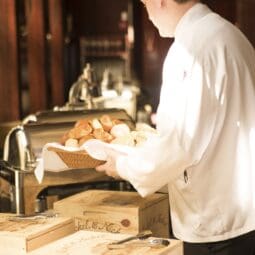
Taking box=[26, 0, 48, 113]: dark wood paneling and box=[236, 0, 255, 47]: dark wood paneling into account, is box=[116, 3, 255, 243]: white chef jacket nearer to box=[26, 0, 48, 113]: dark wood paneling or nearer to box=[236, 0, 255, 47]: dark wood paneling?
box=[26, 0, 48, 113]: dark wood paneling

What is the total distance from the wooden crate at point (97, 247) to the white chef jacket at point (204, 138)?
0.25 m

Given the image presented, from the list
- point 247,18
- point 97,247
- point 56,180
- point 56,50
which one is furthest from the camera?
point 247,18

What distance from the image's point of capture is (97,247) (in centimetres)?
205

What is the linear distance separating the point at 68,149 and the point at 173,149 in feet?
1.72

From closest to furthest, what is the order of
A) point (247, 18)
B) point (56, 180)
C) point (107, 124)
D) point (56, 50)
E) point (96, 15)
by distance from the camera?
point (107, 124), point (56, 180), point (56, 50), point (247, 18), point (96, 15)

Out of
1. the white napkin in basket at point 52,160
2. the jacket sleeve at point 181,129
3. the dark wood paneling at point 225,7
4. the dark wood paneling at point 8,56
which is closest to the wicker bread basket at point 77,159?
the white napkin in basket at point 52,160

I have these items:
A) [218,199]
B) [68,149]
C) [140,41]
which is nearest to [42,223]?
[68,149]

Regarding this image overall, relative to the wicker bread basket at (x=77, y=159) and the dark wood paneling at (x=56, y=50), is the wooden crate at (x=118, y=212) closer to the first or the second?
the wicker bread basket at (x=77, y=159)

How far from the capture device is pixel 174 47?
2.33 m

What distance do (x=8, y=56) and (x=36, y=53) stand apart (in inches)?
28.3

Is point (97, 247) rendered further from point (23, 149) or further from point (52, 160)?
point (23, 149)

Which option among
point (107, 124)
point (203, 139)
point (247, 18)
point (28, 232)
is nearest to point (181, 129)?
point (203, 139)

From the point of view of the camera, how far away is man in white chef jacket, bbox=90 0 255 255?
221 centimetres

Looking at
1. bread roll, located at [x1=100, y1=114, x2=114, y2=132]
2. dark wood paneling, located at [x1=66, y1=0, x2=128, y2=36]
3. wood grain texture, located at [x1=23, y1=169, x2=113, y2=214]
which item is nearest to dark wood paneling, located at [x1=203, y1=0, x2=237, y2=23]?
dark wood paneling, located at [x1=66, y1=0, x2=128, y2=36]
